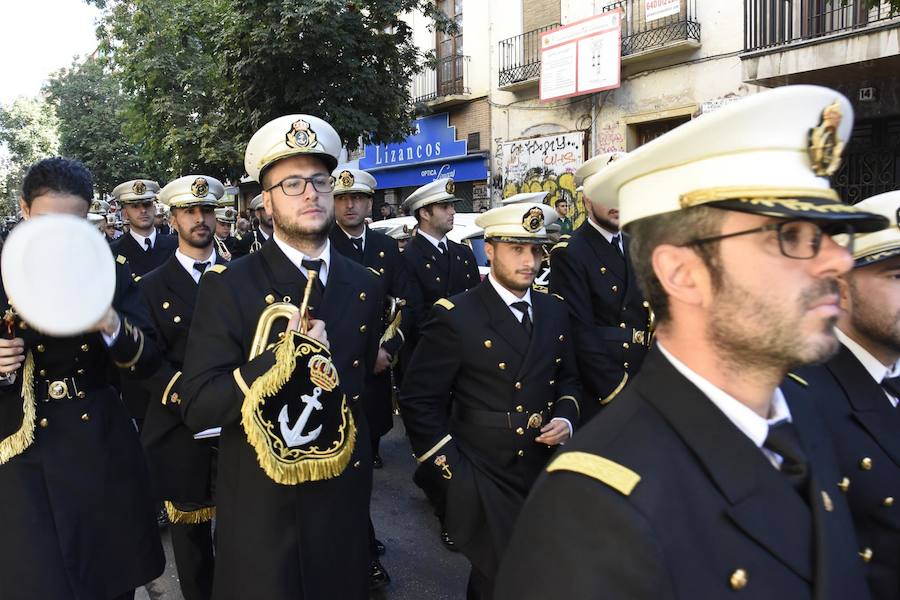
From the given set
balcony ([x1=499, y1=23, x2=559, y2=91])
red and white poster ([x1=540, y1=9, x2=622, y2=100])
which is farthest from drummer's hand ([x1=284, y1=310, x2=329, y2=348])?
balcony ([x1=499, y1=23, x2=559, y2=91])

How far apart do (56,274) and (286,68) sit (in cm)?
923

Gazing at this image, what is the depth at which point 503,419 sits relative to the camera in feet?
11.3

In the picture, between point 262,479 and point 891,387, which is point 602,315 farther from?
point 262,479

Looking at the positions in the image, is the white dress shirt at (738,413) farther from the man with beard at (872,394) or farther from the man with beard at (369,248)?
the man with beard at (369,248)

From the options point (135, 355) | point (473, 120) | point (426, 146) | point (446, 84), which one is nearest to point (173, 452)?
point (135, 355)

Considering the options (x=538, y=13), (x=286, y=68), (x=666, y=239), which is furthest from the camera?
(x=538, y=13)

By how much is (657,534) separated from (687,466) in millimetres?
163

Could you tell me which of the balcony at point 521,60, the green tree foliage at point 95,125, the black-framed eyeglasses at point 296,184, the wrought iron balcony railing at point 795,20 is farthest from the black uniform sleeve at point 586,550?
the green tree foliage at point 95,125

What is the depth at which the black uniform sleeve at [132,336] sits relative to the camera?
2.97 m

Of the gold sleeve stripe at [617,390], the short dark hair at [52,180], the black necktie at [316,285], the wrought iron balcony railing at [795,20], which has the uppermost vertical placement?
the wrought iron balcony railing at [795,20]

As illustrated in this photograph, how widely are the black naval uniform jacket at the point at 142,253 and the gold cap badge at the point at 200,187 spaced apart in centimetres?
174

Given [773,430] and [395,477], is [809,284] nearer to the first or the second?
[773,430]

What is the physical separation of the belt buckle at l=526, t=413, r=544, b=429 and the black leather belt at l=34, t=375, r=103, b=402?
2012 millimetres

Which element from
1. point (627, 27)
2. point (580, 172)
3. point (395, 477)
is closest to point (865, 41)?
point (627, 27)
